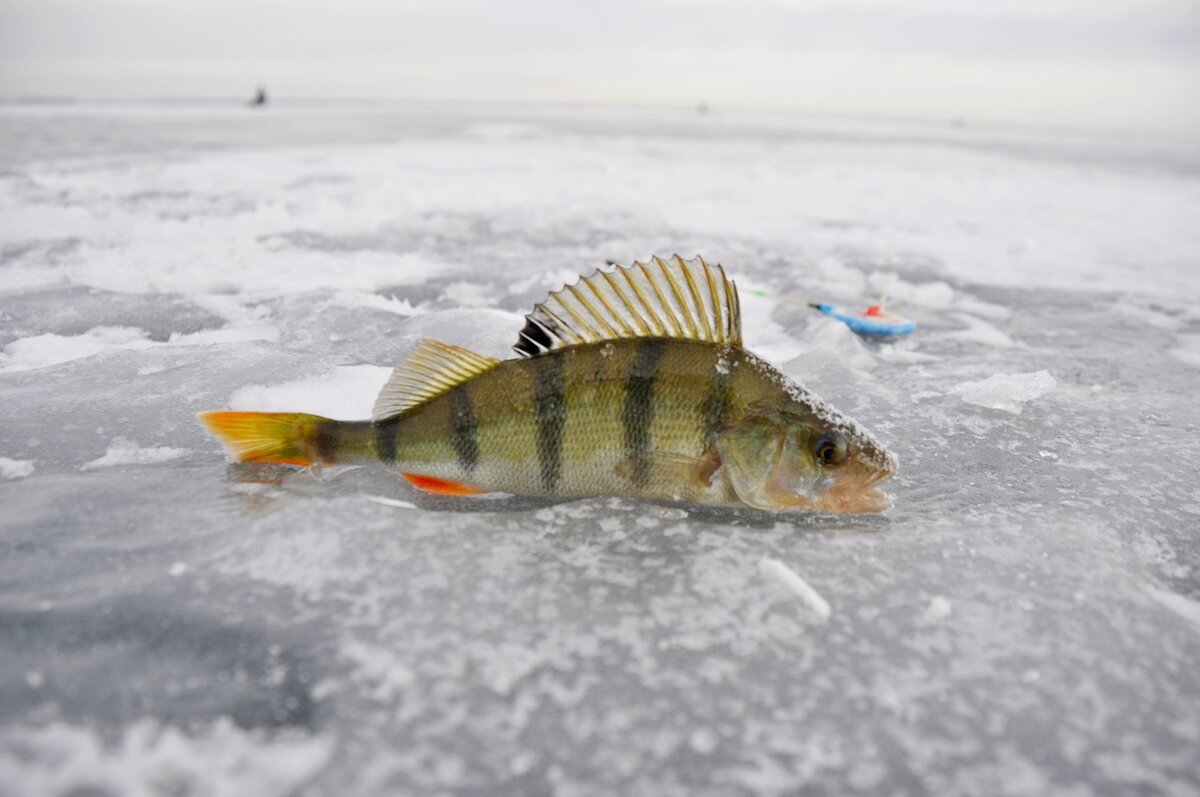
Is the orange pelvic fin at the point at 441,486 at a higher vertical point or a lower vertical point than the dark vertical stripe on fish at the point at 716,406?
lower

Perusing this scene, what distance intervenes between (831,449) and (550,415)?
93 centimetres

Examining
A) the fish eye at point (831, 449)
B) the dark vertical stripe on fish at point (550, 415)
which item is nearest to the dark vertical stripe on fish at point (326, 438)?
the dark vertical stripe on fish at point (550, 415)

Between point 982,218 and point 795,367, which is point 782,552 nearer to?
point 795,367

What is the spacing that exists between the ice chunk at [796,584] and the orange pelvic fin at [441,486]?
100 cm

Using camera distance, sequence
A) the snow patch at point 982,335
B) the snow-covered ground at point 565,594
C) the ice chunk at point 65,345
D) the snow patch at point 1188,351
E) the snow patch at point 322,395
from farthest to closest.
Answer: the snow patch at point 982,335 → the snow patch at point 1188,351 → the ice chunk at point 65,345 → the snow patch at point 322,395 → the snow-covered ground at point 565,594

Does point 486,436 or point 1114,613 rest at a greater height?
point 486,436

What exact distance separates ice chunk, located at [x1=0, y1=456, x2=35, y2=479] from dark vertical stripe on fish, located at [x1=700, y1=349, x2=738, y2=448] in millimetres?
2358

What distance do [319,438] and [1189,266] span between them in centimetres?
1014

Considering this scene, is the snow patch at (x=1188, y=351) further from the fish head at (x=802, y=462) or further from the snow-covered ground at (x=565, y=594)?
the fish head at (x=802, y=462)

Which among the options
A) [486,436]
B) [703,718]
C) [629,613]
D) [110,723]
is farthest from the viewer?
[486,436]

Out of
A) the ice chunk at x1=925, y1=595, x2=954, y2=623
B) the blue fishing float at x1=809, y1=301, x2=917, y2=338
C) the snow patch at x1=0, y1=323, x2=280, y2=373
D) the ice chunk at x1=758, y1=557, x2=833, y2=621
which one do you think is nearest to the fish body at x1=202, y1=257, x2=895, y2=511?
the ice chunk at x1=758, y1=557, x2=833, y2=621

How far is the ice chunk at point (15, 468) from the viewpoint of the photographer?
271cm

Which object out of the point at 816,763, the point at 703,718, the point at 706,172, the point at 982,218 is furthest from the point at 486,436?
the point at 706,172

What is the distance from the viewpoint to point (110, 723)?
1606mm
